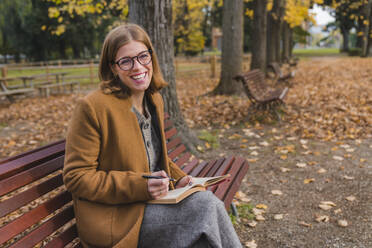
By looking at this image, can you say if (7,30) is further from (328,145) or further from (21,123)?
(328,145)

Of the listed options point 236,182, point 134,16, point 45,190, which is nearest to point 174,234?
point 45,190

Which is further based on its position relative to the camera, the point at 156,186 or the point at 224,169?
the point at 224,169

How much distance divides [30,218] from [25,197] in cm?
11

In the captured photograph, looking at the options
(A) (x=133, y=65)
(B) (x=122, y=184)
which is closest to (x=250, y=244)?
(B) (x=122, y=184)

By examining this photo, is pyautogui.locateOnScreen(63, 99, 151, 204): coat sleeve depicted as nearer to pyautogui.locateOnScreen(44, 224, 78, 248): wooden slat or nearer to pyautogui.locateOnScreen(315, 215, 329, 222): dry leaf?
pyautogui.locateOnScreen(44, 224, 78, 248): wooden slat

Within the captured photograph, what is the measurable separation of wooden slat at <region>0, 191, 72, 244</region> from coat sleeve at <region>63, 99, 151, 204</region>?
0.18 metres

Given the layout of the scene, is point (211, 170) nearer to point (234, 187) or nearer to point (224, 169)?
point (224, 169)

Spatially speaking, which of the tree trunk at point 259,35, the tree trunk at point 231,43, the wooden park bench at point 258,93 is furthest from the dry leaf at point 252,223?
the tree trunk at point 259,35

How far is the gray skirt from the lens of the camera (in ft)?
5.63

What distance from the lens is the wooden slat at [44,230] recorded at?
1.64 meters

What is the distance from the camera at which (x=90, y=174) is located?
1769 mm

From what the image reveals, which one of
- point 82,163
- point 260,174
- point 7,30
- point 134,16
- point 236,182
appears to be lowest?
point 260,174

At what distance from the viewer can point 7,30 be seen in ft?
102

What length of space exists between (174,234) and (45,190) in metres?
0.74
